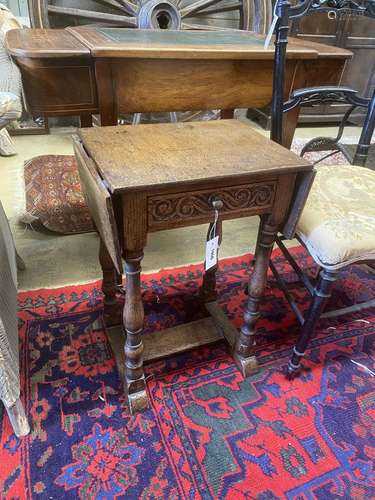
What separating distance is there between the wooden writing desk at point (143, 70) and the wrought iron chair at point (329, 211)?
0.74 ft

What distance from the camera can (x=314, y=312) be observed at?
101 cm

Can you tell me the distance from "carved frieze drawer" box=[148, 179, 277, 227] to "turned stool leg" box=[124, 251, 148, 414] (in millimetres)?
107

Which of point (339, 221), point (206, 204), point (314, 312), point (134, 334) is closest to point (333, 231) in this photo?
point (339, 221)

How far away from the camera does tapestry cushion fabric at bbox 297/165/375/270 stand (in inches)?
36.7

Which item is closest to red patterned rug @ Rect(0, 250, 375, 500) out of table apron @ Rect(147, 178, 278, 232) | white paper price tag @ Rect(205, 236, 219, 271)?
white paper price tag @ Rect(205, 236, 219, 271)

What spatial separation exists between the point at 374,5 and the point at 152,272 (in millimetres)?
1195

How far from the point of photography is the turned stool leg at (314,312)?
3.14 feet

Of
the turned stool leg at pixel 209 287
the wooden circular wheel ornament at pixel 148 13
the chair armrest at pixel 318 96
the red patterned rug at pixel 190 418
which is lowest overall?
the red patterned rug at pixel 190 418

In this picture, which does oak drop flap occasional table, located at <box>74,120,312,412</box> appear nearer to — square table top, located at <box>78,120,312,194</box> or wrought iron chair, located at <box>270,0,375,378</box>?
square table top, located at <box>78,120,312,194</box>

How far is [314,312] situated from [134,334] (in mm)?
484

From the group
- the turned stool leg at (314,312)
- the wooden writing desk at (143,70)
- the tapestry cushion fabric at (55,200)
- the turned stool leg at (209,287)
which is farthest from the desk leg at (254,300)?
the tapestry cushion fabric at (55,200)

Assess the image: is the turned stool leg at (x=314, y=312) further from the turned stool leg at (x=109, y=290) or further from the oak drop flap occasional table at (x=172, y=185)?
the turned stool leg at (x=109, y=290)

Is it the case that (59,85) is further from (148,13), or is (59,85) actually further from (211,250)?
(148,13)

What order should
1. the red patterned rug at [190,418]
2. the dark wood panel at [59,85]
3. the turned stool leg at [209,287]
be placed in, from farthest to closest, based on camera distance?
the turned stool leg at [209,287] < the dark wood panel at [59,85] < the red patterned rug at [190,418]
